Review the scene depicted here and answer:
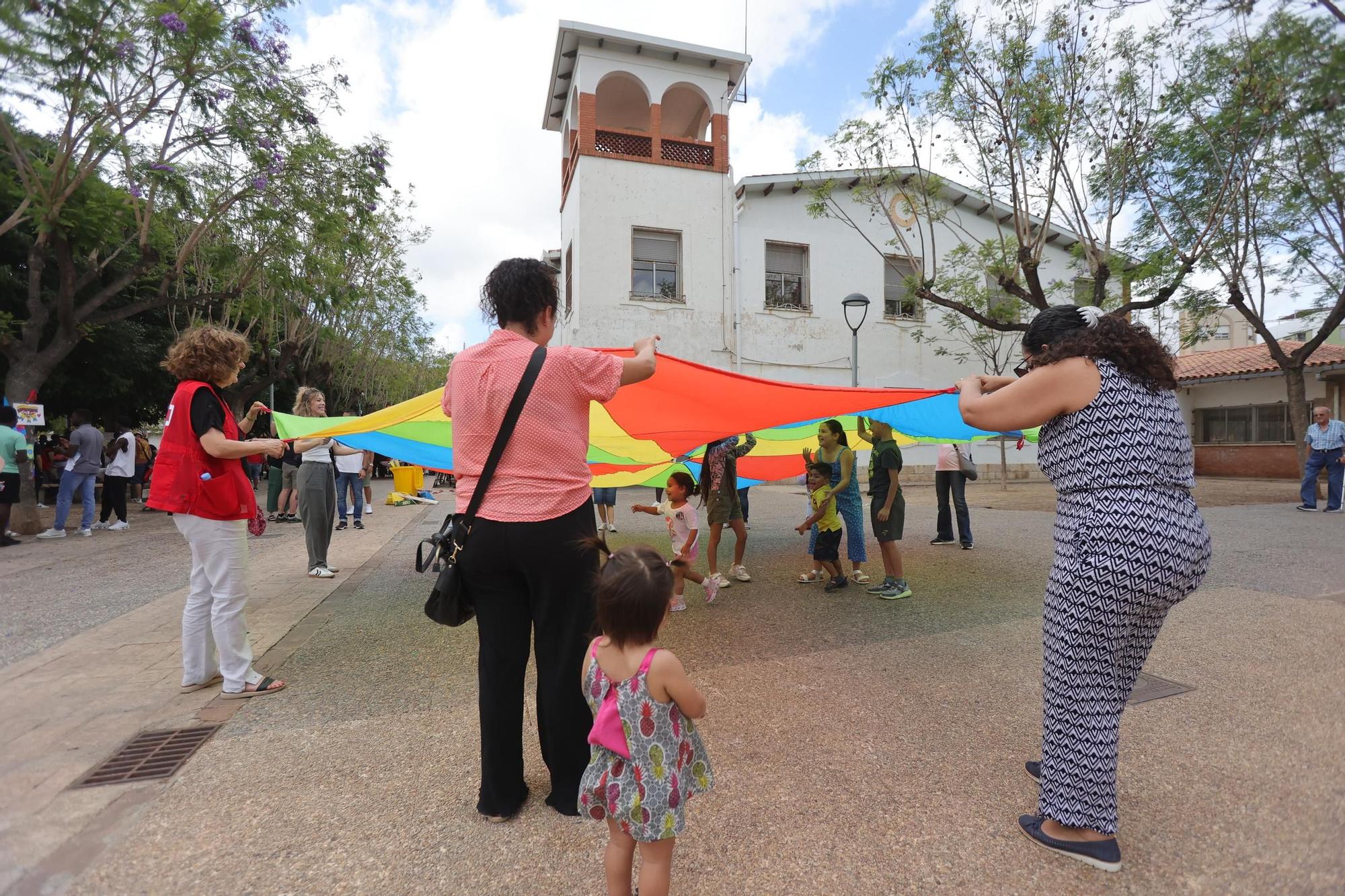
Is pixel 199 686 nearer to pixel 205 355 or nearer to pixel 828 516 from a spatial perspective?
pixel 205 355

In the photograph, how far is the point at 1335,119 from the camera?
2482 mm

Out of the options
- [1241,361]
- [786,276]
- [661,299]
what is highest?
[786,276]

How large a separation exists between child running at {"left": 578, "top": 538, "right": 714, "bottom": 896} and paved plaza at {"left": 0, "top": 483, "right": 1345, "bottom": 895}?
1.12ft

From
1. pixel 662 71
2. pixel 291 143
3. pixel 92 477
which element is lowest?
pixel 92 477

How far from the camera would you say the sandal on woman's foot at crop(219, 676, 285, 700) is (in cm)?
342

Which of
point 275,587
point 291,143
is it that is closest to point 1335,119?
point 275,587

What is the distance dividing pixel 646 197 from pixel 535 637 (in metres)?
16.3

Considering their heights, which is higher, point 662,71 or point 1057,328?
point 662,71

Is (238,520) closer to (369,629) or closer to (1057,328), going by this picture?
(369,629)

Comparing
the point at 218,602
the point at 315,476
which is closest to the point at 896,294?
the point at 315,476

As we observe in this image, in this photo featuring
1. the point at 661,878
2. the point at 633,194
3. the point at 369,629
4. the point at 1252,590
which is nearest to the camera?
the point at 661,878

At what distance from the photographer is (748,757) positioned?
8.94 feet

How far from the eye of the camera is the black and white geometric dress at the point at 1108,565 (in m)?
1.95

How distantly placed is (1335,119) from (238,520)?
5.04 meters
